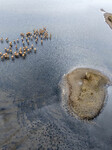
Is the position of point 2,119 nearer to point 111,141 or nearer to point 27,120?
point 27,120

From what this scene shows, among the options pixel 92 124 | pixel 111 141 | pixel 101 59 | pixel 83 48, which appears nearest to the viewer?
pixel 111 141

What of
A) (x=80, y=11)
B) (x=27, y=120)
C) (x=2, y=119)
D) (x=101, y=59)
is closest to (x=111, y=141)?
(x=27, y=120)

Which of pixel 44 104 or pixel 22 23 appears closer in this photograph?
pixel 44 104

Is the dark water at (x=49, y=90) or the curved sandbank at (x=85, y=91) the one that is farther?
the curved sandbank at (x=85, y=91)

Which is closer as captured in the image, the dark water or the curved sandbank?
the dark water
